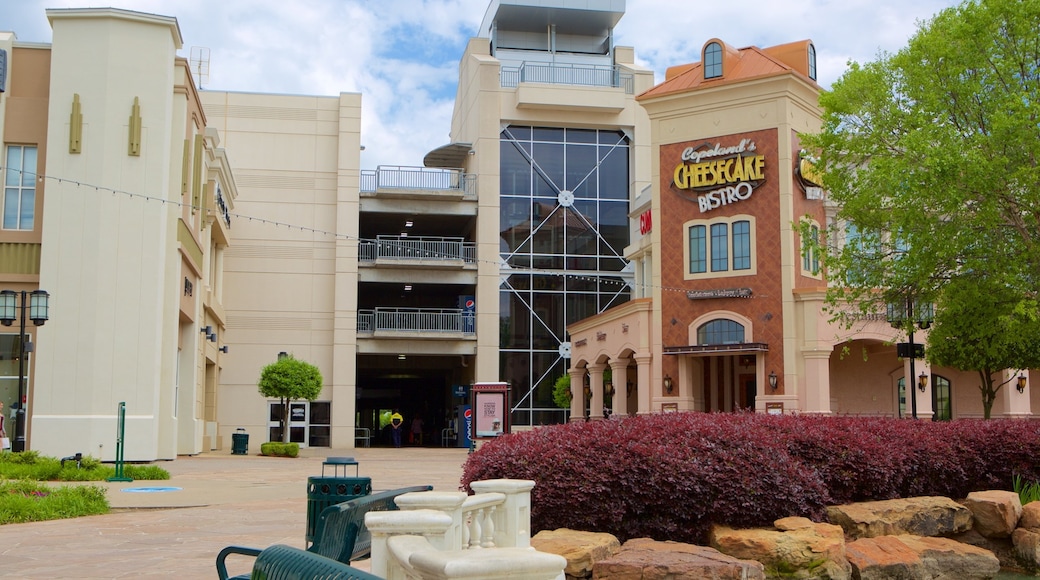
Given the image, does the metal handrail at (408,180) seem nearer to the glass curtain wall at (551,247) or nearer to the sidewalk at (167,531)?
the glass curtain wall at (551,247)

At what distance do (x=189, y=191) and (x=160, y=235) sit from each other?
3.52 m

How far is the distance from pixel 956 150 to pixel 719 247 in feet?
59.3

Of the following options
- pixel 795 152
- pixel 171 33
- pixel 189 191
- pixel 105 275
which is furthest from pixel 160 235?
pixel 795 152

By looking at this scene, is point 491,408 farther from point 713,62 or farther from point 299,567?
point 299,567

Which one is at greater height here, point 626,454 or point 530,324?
point 530,324

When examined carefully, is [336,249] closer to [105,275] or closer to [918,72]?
[105,275]

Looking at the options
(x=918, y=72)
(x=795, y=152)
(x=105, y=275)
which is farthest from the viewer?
(x=795, y=152)

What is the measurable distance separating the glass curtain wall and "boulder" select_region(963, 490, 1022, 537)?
3405 centimetres

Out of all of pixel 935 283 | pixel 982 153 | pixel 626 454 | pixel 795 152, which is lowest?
pixel 626 454

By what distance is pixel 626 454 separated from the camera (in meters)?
9.45

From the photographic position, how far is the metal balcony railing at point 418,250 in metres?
44.9

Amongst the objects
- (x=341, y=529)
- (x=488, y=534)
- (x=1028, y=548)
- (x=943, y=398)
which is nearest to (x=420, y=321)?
(x=943, y=398)

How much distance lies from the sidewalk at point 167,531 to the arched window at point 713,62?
1919 cm

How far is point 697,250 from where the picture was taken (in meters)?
34.6
